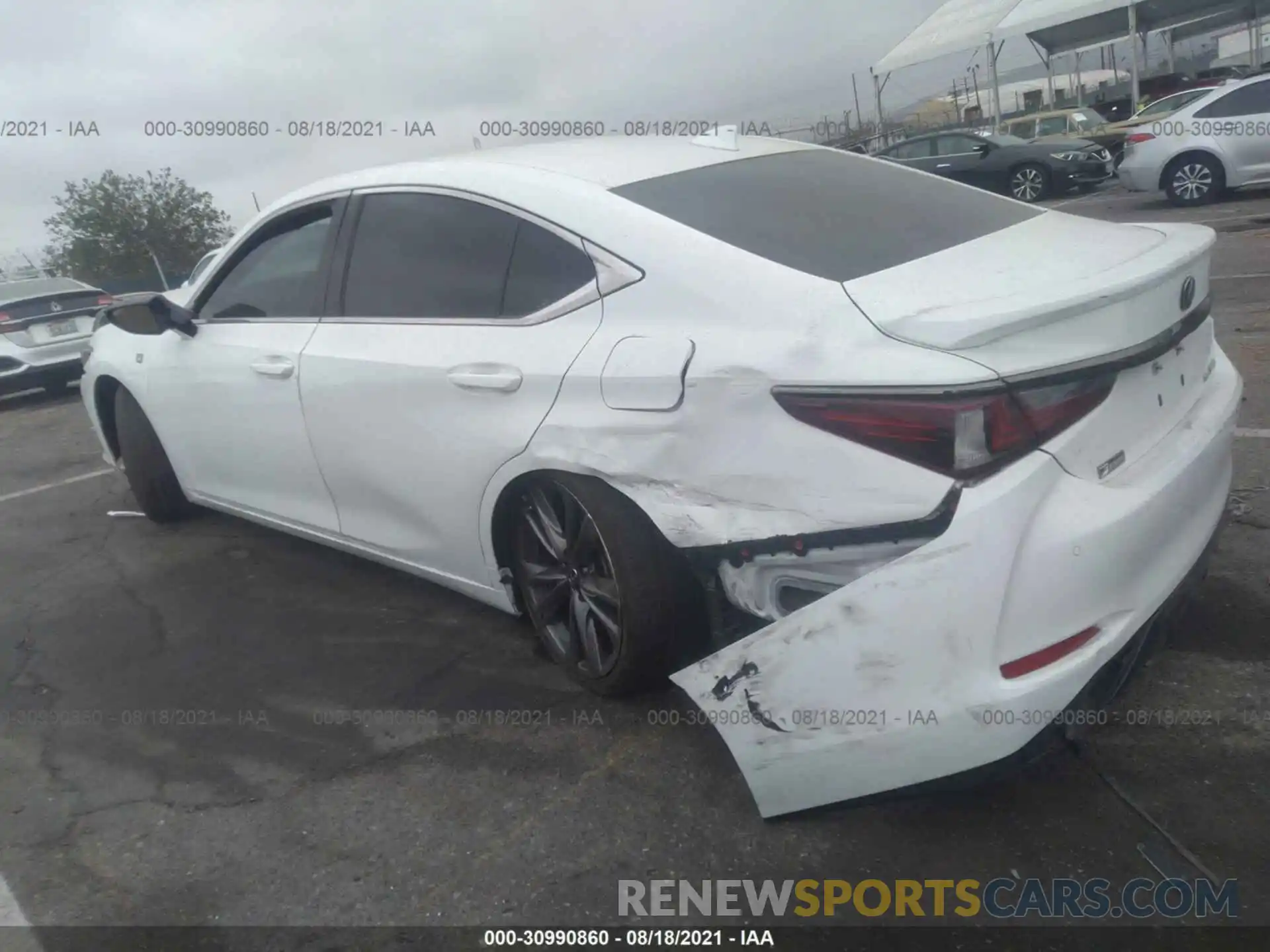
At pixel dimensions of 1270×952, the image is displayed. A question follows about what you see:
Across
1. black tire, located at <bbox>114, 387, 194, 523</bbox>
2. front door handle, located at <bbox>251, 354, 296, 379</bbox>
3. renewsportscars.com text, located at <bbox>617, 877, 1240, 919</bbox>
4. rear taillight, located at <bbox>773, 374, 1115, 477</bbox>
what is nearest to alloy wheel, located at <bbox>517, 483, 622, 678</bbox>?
renewsportscars.com text, located at <bbox>617, 877, 1240, 919</bbox>

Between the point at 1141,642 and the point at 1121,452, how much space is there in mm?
→ 419

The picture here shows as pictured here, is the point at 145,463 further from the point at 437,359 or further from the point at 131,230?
the point at 131,230

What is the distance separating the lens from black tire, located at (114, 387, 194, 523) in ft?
15.8

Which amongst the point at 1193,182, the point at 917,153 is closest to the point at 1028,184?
the point at 917,153

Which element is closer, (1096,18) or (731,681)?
→ (731,681)

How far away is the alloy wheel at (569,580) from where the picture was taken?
2.84m

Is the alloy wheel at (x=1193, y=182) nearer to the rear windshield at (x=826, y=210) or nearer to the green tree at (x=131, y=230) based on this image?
the rear windshield at (x=826, y=210)

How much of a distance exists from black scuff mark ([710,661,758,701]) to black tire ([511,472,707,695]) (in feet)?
1.34

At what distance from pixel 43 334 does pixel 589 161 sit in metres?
9.04

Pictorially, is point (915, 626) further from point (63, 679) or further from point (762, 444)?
point (63, 679)

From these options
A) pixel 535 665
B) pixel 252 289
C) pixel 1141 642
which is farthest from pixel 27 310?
pixel 1141 642

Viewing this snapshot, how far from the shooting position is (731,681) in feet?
7.66

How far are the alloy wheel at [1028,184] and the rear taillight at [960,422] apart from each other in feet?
52.9

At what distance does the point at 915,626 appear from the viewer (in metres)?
2.10
